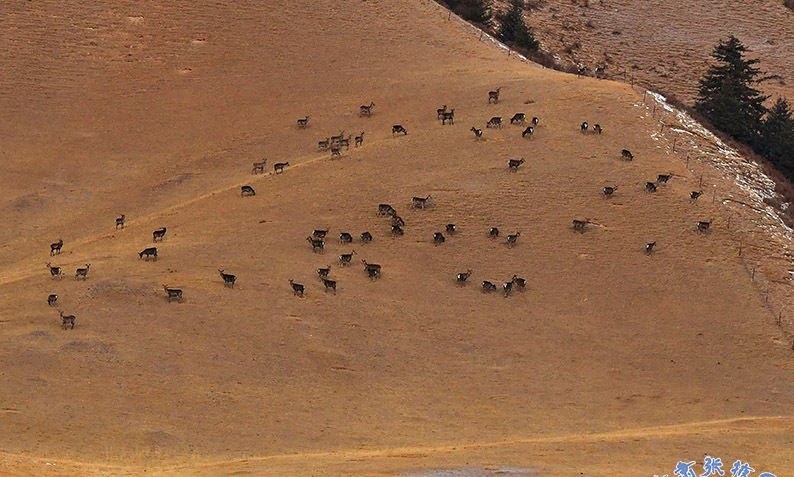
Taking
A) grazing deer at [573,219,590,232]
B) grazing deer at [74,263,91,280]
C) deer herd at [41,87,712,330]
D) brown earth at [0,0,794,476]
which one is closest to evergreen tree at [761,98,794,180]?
brown earth at [0,0,794,476]

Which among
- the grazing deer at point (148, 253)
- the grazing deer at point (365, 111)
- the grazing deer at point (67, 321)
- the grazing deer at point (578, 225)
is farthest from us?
the grazing deer at point (365, 111)

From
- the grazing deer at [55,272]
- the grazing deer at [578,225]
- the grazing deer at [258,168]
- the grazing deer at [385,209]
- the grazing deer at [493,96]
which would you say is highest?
the grazing deer at [493,96]

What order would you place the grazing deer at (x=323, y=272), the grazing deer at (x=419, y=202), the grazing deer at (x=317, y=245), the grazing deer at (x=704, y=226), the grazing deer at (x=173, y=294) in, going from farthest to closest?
the grazing deer at (x=419, y=202) → the grazing deer at (x=704, y=226) → the grazing deer at (x=317, y=245) → the grazing deer at (x=323, y=272) → the grazing deer at (x=173, y=294)

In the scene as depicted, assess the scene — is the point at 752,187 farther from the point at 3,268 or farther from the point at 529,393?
the point at 3,268

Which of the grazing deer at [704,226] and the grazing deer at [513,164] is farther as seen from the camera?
the grazing deer at [513,164]

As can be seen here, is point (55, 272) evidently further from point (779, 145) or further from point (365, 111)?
point (779, 145)

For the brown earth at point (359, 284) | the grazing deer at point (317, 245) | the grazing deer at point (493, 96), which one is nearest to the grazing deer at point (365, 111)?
the brown earth at point (359, 284)

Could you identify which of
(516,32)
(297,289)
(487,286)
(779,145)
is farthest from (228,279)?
(516,32)

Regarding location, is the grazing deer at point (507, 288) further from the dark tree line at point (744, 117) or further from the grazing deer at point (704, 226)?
the dark tree line at point (744, 117)

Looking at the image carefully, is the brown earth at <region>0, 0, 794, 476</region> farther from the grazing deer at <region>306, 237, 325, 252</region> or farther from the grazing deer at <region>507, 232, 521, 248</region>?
the grazing deer at <region>306, 237, 325, 252</region>
